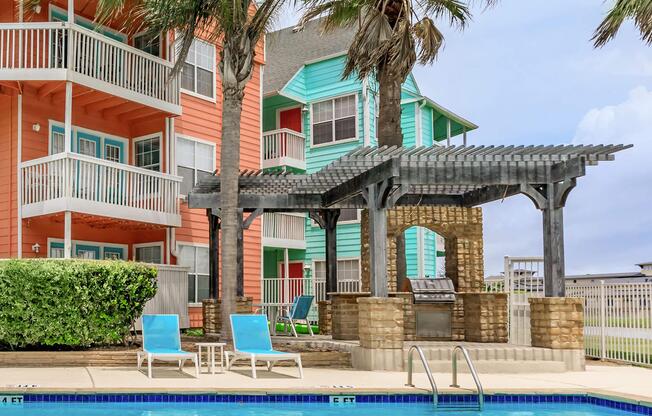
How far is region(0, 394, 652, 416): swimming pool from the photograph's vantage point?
8.72m

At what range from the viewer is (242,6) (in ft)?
46.4

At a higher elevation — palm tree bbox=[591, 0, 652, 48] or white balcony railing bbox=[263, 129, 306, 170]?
palm tree bbox=[591, 0, 652, 48]

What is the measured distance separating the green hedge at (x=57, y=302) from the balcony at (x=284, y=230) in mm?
10172

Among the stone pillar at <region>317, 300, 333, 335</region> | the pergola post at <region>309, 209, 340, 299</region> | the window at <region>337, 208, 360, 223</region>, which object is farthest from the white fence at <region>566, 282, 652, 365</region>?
the window at <region>337, 208, 360, 223</region>

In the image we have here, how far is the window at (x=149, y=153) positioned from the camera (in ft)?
63.9

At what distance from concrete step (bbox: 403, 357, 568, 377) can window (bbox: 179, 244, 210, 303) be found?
31.0 ft

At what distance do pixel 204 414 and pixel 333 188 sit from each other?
7206mm

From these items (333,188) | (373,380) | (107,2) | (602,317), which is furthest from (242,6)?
(602,317)

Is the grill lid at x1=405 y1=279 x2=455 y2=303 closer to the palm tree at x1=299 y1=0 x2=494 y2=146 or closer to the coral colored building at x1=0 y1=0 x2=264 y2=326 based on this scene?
the palm tree at x1=299 y1=0 x2=494 y2=146

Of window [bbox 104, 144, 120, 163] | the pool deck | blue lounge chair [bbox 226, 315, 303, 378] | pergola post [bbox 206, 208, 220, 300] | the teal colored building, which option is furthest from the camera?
the teal colored building

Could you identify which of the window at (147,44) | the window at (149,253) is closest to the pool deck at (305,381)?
the window at (149,253)

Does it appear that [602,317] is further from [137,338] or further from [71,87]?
[71,87]

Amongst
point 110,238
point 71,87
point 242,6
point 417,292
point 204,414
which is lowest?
point 204,414

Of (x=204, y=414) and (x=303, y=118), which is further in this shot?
(x=303, y=118)
